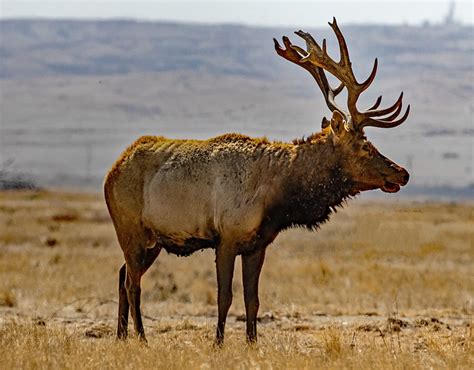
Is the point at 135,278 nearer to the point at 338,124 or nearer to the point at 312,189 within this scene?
the point at 312,189

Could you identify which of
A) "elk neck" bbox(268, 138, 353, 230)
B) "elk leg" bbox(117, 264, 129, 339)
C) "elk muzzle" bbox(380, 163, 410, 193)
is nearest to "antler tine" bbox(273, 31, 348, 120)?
"elk neck" bbox(268, 138, 353, 230)

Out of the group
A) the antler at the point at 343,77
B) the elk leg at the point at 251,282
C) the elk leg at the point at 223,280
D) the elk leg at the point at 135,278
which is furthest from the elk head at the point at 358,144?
the elk leg at the point at 135,278

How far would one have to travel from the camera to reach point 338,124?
11.9m

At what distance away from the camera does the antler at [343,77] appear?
1180cm

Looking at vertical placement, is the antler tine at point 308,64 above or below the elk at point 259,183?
above

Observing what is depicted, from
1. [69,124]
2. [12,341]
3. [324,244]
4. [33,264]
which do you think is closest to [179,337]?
[12,341]

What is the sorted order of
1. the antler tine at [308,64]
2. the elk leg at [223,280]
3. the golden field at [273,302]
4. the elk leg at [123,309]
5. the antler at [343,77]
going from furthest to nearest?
the elk leg at [123,309], the antler tine at [308,64], the antler at [343,77], the elk leg at [223,280], the golden field at [273,302]

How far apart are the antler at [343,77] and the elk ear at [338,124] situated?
0.10 m

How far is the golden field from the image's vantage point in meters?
9.91

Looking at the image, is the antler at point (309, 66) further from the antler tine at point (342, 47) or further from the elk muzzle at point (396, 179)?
the elk muzzle at point (396, 179)

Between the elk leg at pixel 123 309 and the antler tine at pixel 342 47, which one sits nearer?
the antler tine at pixel 342 47

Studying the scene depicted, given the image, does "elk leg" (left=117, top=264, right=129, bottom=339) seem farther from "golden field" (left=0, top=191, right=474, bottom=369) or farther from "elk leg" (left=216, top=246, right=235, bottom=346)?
"elk leg" (left=216, top=246, right=235, bottom=346)

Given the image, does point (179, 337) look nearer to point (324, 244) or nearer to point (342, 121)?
point (342, 121)

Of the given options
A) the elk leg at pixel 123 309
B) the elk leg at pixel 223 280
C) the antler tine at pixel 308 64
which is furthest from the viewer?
the elk leg at pixel 123 309
